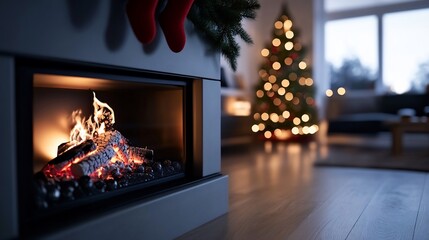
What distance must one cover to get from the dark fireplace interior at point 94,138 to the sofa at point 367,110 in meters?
3.44

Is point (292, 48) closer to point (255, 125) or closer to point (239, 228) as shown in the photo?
point (255, 125)

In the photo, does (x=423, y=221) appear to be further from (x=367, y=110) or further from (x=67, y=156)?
(x=367, y=110)

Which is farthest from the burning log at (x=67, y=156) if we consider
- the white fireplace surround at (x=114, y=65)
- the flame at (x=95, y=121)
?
the white fireplace surround at (x=114, y=65)

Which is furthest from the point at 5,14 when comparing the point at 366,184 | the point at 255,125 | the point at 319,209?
the point at 255,125

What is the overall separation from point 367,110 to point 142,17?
502 centimetres

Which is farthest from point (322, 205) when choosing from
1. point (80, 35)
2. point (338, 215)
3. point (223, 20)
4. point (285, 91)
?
point (285, 91)

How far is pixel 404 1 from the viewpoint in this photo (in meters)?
5.73

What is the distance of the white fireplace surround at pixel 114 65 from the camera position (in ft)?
2.39

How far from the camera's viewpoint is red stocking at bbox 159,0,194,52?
1088mm

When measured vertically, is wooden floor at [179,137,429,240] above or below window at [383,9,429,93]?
below

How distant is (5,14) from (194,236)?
2.73 feet

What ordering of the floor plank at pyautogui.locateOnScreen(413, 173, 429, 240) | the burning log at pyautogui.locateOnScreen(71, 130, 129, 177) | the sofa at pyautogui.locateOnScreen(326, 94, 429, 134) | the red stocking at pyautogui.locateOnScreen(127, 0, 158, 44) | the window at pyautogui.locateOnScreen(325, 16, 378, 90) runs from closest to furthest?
the red stocking at pyautogui.locateOnScreen(127, 0, 158, 44)
the burning log at pyautogui.locateOnScreen(71, 130, 129, 177)
the floor plank at pyautogui.locateOnScreen(413, 173, 429, 240)
the sofa at pyautogui.locateOnScreen(326, 94, 429, 134)
the window at pyautogui.locateOnScreen(325, 16, 378, 90)

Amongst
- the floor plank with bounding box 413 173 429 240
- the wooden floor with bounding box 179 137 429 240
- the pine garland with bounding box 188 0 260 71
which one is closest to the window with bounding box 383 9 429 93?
the wooden floor with bounding box 179 137 429 240

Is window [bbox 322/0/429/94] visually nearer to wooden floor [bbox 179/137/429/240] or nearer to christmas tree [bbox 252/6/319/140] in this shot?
christmas tree [bbox 252/6/319/140]
